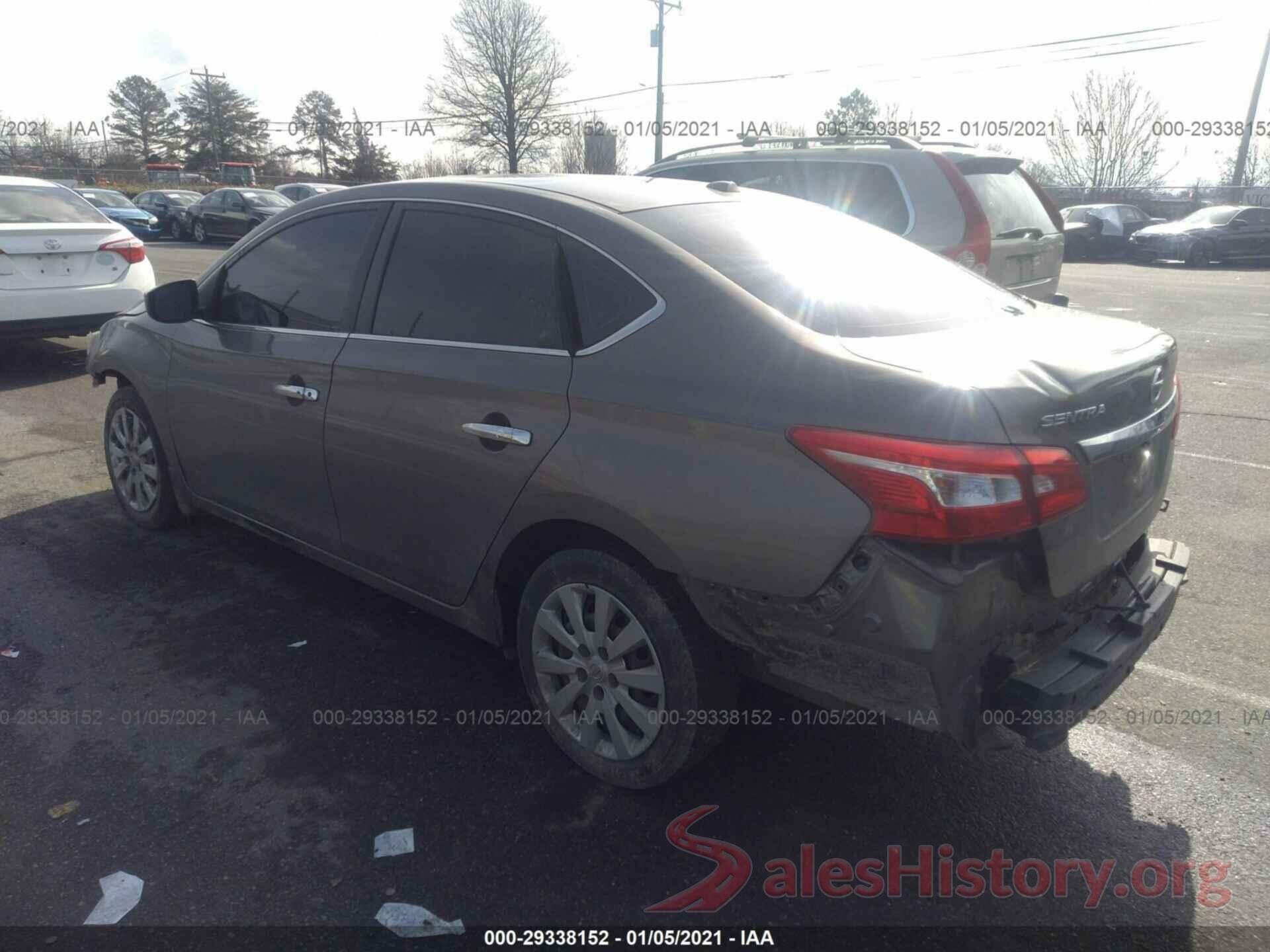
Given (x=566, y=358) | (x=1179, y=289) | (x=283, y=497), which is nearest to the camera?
(x=566, y=358)

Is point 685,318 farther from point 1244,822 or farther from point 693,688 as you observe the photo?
point 1244,822

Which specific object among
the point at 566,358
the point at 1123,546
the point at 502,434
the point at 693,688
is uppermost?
the point at 566,358

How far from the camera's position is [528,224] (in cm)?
313

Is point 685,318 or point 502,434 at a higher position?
point 685,318

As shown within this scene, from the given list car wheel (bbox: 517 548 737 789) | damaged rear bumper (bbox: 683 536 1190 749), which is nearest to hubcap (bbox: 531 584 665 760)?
car wheel (bbox: 517 548 737 789)

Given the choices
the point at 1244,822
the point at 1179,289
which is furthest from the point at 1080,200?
the point at 1244,822

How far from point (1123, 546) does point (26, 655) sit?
3.91 metres

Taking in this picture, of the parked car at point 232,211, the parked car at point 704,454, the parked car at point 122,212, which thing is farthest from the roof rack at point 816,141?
the parked car at point 122,212

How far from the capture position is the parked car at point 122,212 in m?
25.7

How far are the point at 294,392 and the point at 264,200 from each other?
966 inches

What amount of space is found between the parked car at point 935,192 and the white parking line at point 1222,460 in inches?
57.9

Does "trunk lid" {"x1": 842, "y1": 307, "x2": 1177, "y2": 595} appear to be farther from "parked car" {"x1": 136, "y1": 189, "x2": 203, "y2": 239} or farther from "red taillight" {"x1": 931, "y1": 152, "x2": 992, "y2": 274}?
"parked car" {"x1": 136, "y1": 189, "x2": 203, "y2": 239}

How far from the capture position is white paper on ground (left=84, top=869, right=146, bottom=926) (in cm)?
243

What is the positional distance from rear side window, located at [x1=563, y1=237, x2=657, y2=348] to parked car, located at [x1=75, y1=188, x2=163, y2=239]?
85.0 ft
